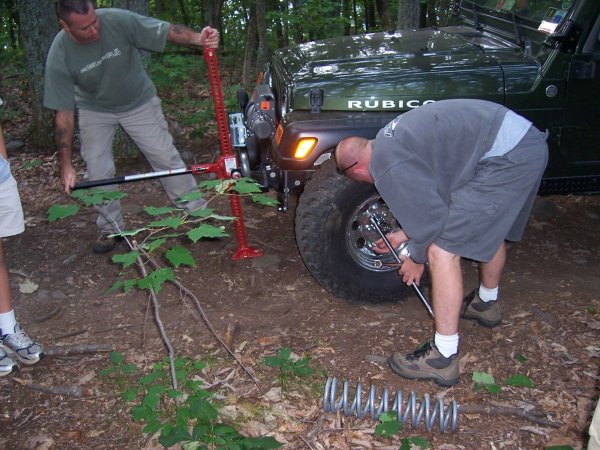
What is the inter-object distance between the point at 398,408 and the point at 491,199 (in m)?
1.09

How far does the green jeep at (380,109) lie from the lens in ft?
11.3

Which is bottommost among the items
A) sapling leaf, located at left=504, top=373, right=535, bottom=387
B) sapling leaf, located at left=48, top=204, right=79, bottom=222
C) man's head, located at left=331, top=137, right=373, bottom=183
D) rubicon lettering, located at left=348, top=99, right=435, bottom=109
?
sapling leaf, located at left=504, top=373, right=535, bottom=387

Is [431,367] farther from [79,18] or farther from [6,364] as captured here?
[79,18]

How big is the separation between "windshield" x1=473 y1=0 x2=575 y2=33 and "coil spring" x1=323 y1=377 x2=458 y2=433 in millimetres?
2530

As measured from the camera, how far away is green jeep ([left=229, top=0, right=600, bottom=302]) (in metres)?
3.46

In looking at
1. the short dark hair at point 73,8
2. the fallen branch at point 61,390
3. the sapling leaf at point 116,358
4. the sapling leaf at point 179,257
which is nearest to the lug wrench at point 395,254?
the sapling leaf at point 179,257

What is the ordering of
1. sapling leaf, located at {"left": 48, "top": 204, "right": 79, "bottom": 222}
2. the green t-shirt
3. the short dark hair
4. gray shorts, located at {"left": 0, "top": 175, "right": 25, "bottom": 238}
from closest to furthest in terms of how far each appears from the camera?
sapling leaf, located at {"left": 48, "top": 204, "right": 79, "bottom": 222} < gray shorts, located at {"left": 0, "top": 175, "right": 25, "bottom": 238} < the short dark hair < the green t-shirt

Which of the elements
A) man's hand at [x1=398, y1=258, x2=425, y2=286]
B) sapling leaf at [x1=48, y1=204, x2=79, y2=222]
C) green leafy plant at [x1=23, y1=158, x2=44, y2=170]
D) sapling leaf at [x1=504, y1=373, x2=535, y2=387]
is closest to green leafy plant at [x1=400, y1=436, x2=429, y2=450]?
sapling leaf at [x1=504, y1=373, x2=535, y2=387]

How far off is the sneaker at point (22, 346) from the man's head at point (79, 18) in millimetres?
1948

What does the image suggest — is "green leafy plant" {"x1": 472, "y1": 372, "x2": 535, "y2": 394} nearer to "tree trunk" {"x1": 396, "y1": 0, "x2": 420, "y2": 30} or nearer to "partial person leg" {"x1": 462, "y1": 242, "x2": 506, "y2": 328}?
"partial person leg" {"x1": 462, "y1": 242, "x2": 506, "y2": 328}

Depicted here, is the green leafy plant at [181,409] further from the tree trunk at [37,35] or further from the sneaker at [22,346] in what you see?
the tree trunk at [37,35]

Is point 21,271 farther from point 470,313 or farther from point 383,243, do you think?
point 470,313

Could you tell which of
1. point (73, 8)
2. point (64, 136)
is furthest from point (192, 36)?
point (64, 136)

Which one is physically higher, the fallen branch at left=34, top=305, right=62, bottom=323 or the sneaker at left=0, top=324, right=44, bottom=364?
the sneaker at left=0, top=324, right=44, bottom=364
